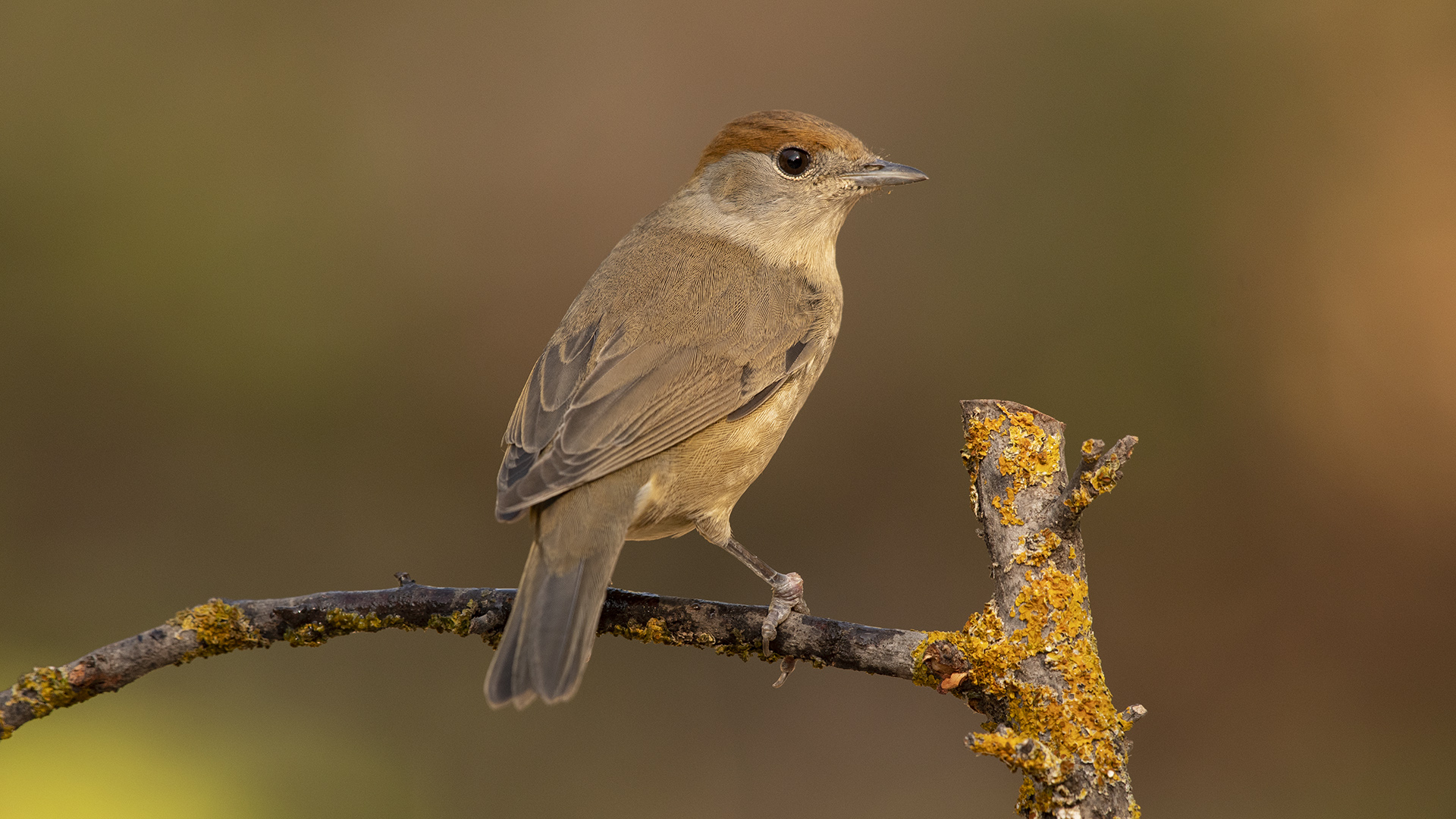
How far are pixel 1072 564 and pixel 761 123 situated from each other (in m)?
2.17

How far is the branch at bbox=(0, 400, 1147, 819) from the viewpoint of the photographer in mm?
2452

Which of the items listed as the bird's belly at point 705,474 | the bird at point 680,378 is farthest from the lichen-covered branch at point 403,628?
the bird's belly at point 705,474

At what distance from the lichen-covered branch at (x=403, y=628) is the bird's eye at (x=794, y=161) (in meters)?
1.82

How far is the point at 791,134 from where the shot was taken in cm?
422

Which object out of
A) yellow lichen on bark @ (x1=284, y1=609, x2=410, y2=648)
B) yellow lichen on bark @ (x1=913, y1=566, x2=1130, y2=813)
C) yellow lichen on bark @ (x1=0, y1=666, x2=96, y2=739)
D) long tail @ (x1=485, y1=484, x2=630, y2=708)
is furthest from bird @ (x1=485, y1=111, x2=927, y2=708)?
yellow lichen on bark @ (x1=0, y1=666, x2=96, y2=739)

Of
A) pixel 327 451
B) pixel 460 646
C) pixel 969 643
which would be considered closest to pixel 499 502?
pixel 969 643

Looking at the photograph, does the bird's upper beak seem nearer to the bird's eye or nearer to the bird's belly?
the bird's eye

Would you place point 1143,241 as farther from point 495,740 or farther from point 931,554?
point 495,740

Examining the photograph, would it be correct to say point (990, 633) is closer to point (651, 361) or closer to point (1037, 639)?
point (1037, 639)

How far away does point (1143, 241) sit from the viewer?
5.49 meters

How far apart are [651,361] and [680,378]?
0.12 metres

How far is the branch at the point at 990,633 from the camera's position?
2.45 meters

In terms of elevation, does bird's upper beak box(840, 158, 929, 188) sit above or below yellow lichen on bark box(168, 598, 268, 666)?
above

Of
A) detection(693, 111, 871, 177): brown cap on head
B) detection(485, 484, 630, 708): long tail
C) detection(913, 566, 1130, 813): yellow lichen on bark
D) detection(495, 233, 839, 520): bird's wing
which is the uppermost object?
detection(693, 111, 871, 177): brown cap on head
